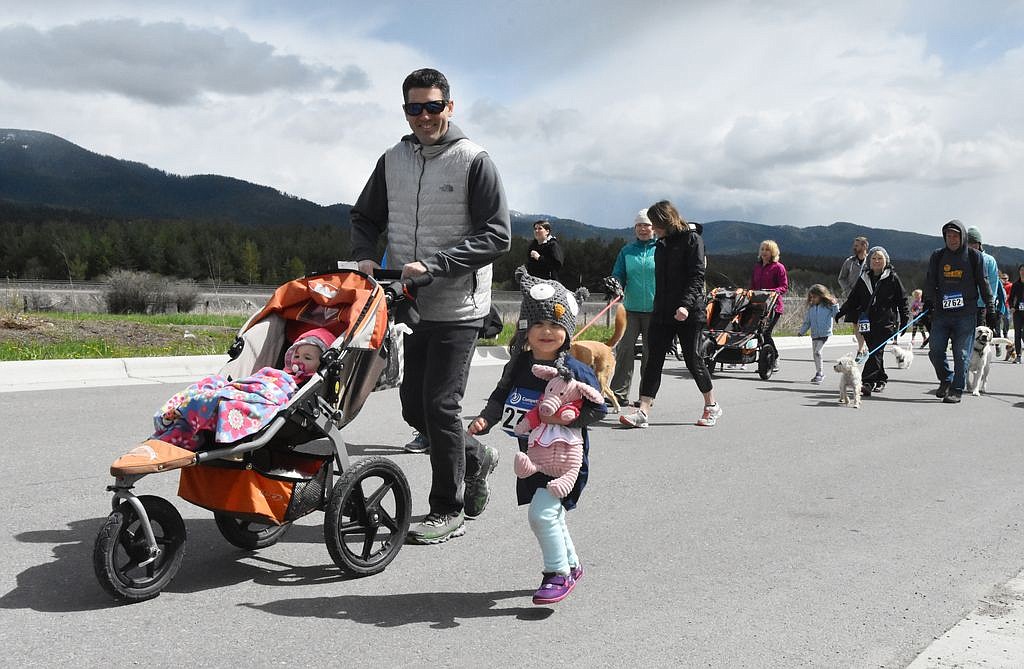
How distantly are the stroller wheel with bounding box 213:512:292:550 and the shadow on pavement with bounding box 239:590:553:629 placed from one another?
1.89 feet

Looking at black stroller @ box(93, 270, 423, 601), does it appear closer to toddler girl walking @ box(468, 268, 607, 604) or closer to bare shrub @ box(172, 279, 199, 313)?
toddler girl walking @ box(468, 268, 607, 604)

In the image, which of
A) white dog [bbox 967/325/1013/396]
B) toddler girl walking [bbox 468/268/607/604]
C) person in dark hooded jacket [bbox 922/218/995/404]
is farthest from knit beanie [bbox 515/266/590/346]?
white dog [bbox 967/325/1013/396]

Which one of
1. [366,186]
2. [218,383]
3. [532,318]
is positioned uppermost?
[366,186]

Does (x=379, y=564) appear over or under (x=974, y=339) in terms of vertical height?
under

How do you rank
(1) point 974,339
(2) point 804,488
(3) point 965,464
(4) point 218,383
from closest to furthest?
(4) point 218,383, (2) point 804,488, (3) point 965,464, (1) point 974,339

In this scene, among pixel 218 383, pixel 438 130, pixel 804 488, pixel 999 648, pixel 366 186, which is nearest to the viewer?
pixel 999 648

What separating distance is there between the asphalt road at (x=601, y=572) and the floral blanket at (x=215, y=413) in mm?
715

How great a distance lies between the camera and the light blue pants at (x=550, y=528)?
4141 millimetres

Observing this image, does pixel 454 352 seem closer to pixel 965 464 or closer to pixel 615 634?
pixel 615 634

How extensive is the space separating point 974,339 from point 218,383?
11402 millimetres

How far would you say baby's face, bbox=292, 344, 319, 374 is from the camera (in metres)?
4.50

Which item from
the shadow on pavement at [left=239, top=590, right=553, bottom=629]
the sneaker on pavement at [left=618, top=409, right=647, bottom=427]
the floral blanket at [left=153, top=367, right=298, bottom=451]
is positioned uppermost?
the floral blanket at [left=153, top=367, right=298, bottom=451]

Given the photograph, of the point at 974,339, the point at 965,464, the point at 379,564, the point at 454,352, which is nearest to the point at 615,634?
the point at 379,564

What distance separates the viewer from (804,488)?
668 cm
